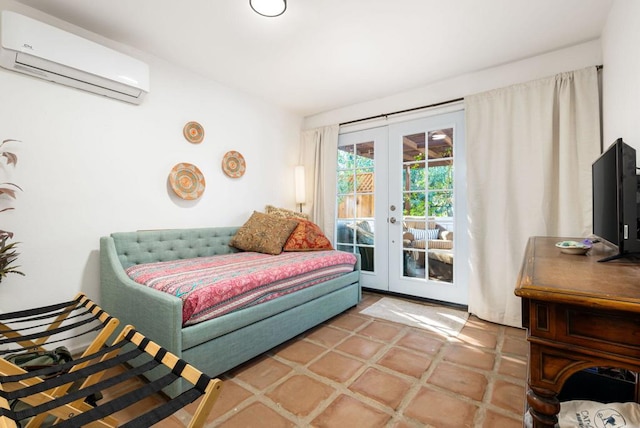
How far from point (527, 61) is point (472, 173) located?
1101mm

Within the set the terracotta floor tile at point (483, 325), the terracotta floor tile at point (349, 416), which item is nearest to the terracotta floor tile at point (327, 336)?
the terracotta floor tile at point (349, 416)

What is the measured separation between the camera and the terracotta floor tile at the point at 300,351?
79.4 inches

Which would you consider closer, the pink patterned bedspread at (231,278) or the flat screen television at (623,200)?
the flat screen television at (623,200)

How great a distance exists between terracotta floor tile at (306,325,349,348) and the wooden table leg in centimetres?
154

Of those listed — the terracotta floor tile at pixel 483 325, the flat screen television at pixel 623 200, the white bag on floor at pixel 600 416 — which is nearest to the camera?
the white bag on floor at pixel 600 416

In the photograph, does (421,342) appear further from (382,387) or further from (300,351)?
(300,351)

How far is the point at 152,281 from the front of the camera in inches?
70.7

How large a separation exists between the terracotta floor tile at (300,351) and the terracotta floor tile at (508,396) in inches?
43.5

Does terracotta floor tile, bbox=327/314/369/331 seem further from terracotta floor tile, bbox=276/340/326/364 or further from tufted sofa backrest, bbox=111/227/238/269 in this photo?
tufted sofa backrest, bbox=111/227/238/269

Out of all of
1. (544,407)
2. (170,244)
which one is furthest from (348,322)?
(544,407)

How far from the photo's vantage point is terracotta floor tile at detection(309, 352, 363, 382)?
1.80 metres

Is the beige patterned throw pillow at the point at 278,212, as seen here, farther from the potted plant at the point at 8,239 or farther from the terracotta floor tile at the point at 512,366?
the terracotta floor tile at the point at 512,366

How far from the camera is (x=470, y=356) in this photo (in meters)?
2.03

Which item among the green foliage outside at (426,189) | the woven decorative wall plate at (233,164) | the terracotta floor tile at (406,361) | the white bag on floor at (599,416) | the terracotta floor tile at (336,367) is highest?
the woven decorative wall plate at (233,164)
